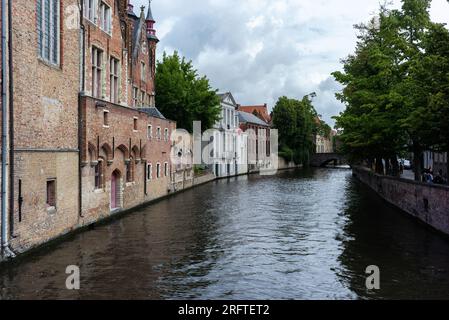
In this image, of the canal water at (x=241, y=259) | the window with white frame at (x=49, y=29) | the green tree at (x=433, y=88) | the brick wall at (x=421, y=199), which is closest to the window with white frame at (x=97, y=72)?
the window with white frame at (x=49, y=29)

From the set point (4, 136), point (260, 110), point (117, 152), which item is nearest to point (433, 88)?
point (4, 136)

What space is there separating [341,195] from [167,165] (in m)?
13.7

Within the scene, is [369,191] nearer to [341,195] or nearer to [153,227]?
[341,195]

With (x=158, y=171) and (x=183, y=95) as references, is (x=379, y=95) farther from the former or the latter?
(x=183, y=95)

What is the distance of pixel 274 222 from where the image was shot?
2364 cm

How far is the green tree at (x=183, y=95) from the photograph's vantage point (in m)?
45.7

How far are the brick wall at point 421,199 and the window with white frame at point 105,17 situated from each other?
56.1 ft

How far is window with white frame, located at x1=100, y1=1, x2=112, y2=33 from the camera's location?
24.2 m

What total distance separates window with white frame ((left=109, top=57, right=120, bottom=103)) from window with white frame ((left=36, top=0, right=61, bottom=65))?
26.2ft

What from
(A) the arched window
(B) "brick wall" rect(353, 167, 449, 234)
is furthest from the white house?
(A) the arched window

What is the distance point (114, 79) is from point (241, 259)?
15049 millimetres

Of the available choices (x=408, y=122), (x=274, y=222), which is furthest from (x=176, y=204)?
(x=408, y=122)

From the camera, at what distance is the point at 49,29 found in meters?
17.6

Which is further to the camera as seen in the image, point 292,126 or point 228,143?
point 292,126
